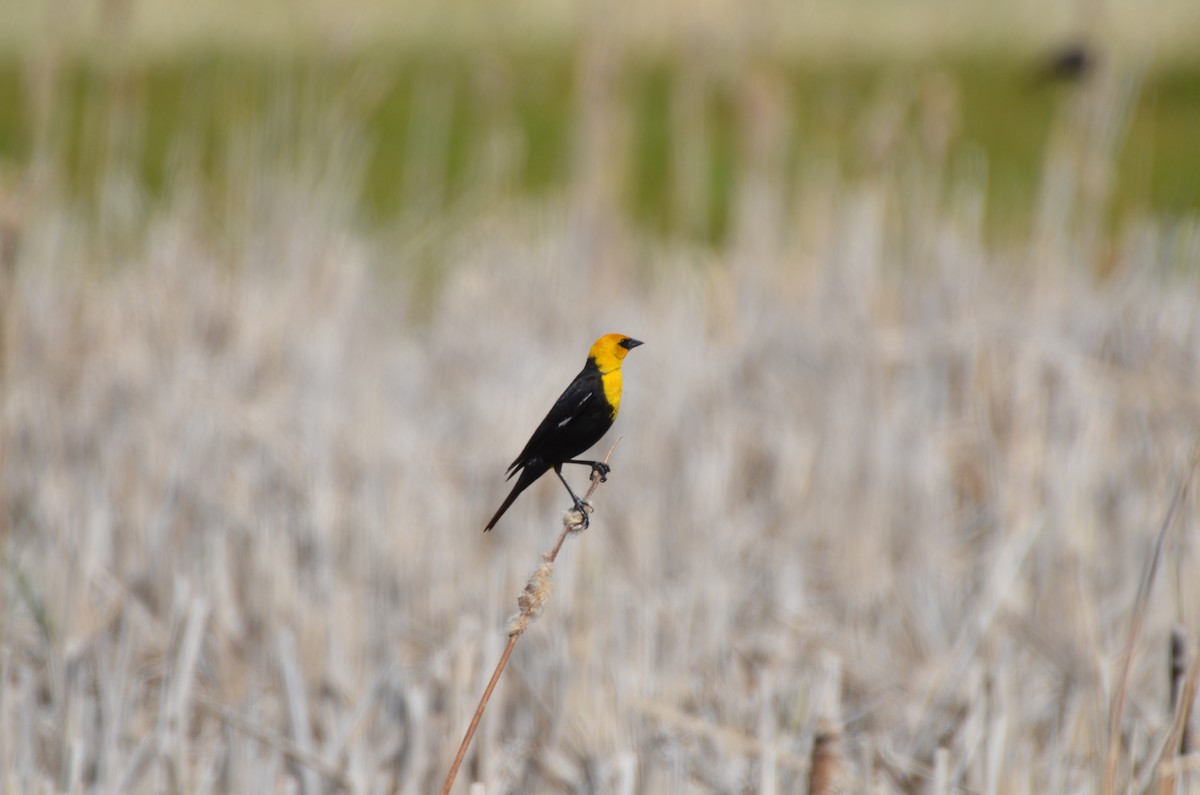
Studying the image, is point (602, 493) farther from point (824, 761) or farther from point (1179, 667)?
point (824, 761)

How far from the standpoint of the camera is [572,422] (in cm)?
79

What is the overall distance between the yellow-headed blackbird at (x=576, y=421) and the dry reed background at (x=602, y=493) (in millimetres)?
306

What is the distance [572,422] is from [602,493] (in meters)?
2.00

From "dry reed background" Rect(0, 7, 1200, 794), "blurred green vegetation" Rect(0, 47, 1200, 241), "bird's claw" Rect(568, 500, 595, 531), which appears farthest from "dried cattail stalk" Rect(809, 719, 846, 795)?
"blurred green vegetation" Rect(0, 47, 1200, 241)

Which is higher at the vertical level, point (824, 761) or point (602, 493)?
point (602, 493)

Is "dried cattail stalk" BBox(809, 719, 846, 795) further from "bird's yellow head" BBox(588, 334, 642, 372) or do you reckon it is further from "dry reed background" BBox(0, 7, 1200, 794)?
"bird's yellow head" BBox(588, 334, 642, 372)

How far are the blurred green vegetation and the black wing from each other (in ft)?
6.94

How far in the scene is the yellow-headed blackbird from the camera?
0.77 m

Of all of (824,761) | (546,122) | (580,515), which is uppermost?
(546,122)

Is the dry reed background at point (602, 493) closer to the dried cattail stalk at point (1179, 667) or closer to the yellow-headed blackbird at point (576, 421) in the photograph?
the dried cattail stalk at point (1179, 667)

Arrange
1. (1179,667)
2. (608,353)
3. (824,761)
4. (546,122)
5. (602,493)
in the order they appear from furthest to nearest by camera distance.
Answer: (546,122) < (602,493) < (1179,667) < (824,761) < (608,353)

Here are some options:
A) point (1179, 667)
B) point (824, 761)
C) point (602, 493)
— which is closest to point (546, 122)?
point (602, 493)

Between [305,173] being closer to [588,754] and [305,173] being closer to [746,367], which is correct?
[746,367]

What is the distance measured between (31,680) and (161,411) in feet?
3.92
